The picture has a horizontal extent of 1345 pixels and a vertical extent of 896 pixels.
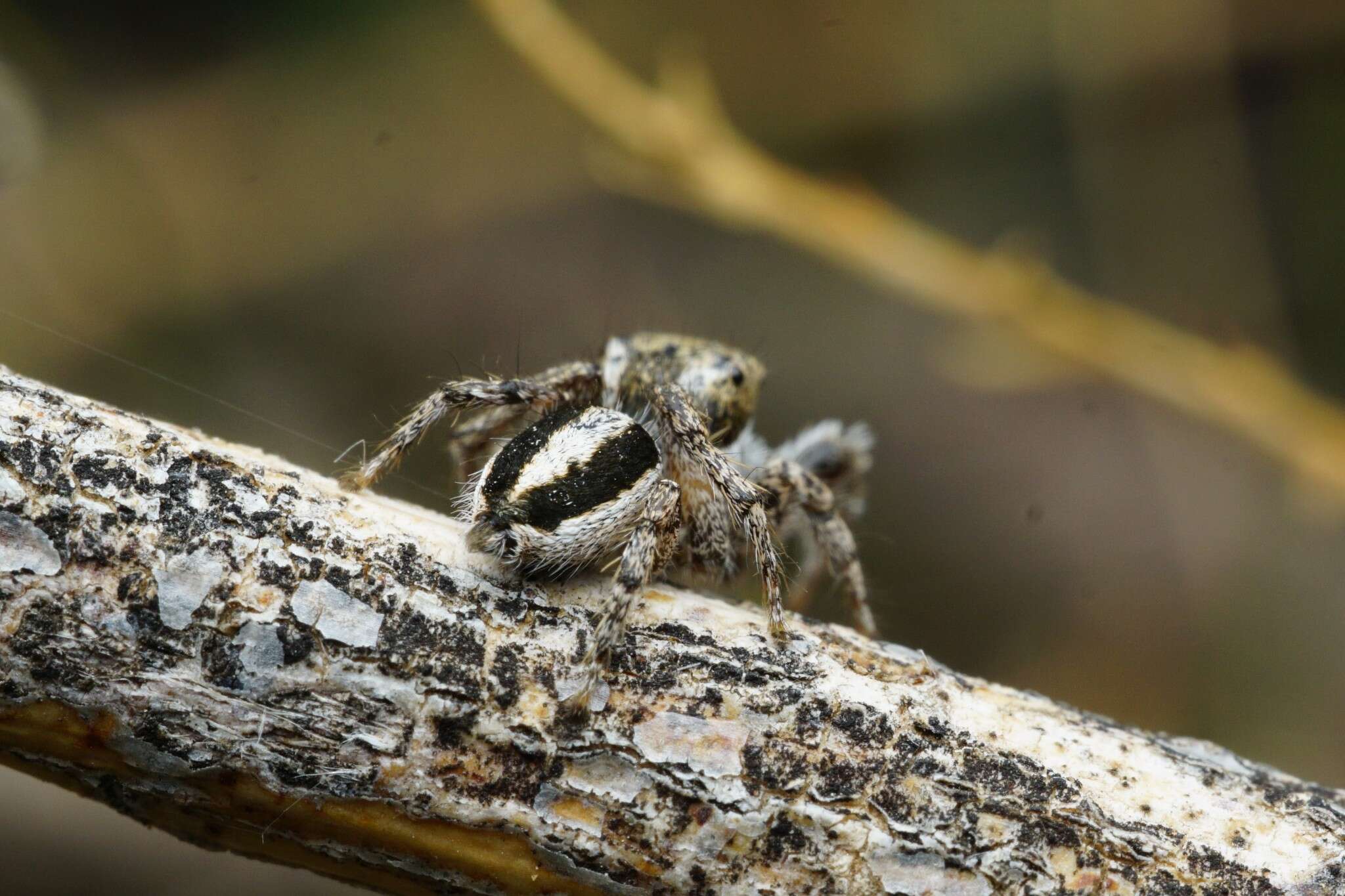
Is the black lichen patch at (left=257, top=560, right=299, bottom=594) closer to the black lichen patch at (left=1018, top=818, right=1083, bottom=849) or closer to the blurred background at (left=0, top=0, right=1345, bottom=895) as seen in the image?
the black lichen patch at (left=1018, top=818, right=1083, bottom=849)

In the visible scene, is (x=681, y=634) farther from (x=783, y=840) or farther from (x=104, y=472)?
(x=104, y=472)

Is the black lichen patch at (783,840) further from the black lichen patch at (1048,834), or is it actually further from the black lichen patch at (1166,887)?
the black lichen patch at (1166,887)

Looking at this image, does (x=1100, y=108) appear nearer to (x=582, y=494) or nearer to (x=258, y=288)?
(x=582, y=494)

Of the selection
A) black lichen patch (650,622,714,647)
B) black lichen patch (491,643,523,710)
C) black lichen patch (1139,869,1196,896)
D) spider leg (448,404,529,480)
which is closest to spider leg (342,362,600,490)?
spider leg (448,404,529,480)

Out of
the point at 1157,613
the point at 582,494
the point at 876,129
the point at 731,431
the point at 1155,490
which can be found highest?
the point at 876,129

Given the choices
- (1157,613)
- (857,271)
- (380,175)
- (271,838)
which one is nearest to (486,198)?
(380,175)

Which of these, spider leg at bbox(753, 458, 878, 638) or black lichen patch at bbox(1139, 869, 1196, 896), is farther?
spider leg at bbox(753, 458, 878, 638)

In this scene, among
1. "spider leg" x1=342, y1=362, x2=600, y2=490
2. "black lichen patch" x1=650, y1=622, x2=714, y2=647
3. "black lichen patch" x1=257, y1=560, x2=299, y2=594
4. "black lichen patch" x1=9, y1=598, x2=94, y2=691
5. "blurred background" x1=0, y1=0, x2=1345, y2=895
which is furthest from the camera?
"blurred background" x1=0, y1=0, x2=1345, y2=895
